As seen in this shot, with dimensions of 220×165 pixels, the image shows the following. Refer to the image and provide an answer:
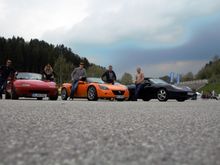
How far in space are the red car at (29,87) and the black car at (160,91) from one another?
14.0 feet

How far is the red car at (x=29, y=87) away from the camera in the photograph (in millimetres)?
16092

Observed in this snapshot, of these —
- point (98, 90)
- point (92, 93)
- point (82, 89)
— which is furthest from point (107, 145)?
point (82, 89)

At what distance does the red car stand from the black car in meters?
4.28

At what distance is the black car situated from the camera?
60.2 ft

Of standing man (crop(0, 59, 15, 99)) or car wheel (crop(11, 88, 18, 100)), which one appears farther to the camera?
standing man (crop(0, 59, 15, 99))

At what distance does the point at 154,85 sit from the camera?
18.8 m

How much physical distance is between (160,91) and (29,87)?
5776mm

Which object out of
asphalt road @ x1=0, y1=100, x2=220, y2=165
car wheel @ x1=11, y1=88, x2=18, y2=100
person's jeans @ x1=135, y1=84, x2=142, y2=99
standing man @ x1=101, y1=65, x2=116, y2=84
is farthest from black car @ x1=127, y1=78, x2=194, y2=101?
asphalt road @ x1=0, y1=100, x2=220, y2=165

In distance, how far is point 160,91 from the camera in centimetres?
1847

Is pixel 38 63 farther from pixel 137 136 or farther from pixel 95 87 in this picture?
pixel 137 136

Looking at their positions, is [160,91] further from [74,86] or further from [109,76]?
[74,86]

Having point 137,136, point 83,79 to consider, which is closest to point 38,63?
Result: point 83,79

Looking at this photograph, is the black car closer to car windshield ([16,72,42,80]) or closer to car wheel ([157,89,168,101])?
car wheel ([157,89,168,101])

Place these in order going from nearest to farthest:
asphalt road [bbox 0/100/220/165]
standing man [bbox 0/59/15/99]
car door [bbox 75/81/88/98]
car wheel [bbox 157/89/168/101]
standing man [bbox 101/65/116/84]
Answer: asphalt road [bbox 0/100/220/165] → standing man [bbox 0/59/15/99] → car door [bbox 75/81/88/98] → car wheel [bbox 157/89/168/101] → standing man [bbox 101/65/116/84]
